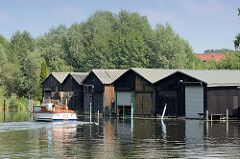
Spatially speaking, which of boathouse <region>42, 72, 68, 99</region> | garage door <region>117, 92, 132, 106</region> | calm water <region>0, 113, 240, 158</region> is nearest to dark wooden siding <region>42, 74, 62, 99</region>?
boathouse <region>42, 72, 68, 99</region>

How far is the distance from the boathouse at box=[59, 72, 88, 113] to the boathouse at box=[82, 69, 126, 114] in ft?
9.12

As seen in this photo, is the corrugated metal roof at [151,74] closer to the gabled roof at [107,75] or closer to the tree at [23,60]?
the gabled roof at [107,75]

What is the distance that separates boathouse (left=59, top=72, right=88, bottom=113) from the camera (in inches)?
3438

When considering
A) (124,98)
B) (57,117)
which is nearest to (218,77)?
(124,98)

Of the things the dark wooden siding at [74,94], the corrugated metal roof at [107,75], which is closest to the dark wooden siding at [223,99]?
the corrugated metal roof at [107,75]

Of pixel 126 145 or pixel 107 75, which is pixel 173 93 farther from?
pixel 126 145

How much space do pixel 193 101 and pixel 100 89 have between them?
19747mm

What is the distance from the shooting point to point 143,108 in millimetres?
72938

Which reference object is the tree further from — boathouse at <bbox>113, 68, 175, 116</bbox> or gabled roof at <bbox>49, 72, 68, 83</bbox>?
boathouse at <bbox>113, 68, 175, 116</bbox>

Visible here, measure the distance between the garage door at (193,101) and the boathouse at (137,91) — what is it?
6.30 meters

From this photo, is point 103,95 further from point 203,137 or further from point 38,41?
point 38,41

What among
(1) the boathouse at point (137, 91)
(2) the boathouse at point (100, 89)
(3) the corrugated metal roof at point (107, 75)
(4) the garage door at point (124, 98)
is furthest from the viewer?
(3) the corrugated metal roof at point (107, 75)

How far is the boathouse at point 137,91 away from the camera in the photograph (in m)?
72.1

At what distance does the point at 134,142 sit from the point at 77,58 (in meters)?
98.5
